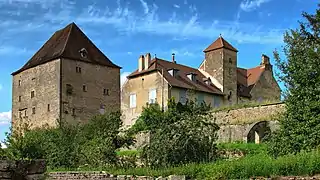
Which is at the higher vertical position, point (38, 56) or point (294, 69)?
point (38, 56)

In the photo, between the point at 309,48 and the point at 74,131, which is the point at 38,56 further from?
the point at 309,48

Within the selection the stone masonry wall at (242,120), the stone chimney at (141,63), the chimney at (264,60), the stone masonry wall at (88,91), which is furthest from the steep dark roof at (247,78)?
the stone masonry wall at (242,120)

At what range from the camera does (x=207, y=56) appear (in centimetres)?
5697

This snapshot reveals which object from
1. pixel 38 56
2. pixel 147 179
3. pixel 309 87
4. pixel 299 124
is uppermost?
pixel 38 56

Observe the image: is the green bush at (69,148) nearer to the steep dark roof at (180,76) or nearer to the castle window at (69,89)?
the castle window at (69,89)

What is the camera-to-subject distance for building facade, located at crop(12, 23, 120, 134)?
51438 mm

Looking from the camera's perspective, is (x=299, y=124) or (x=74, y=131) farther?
(x=74, y=131)

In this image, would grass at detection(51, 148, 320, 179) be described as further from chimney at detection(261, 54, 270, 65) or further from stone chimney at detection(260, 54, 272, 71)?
chimney at detection(261, 54, 270, 65)

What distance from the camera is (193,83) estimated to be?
53438 millimetres

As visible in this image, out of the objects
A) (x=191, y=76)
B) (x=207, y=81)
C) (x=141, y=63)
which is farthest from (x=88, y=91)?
(x=207, y=81)

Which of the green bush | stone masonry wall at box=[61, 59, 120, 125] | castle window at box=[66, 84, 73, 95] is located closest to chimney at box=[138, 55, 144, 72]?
stone masonry wall at box=[61, 59, 120, 125]

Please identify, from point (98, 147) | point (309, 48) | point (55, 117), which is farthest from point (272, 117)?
point (55, 117)

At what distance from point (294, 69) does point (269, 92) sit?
38688 millimetres

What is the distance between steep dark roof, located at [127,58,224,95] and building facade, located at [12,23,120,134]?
3325 mm
